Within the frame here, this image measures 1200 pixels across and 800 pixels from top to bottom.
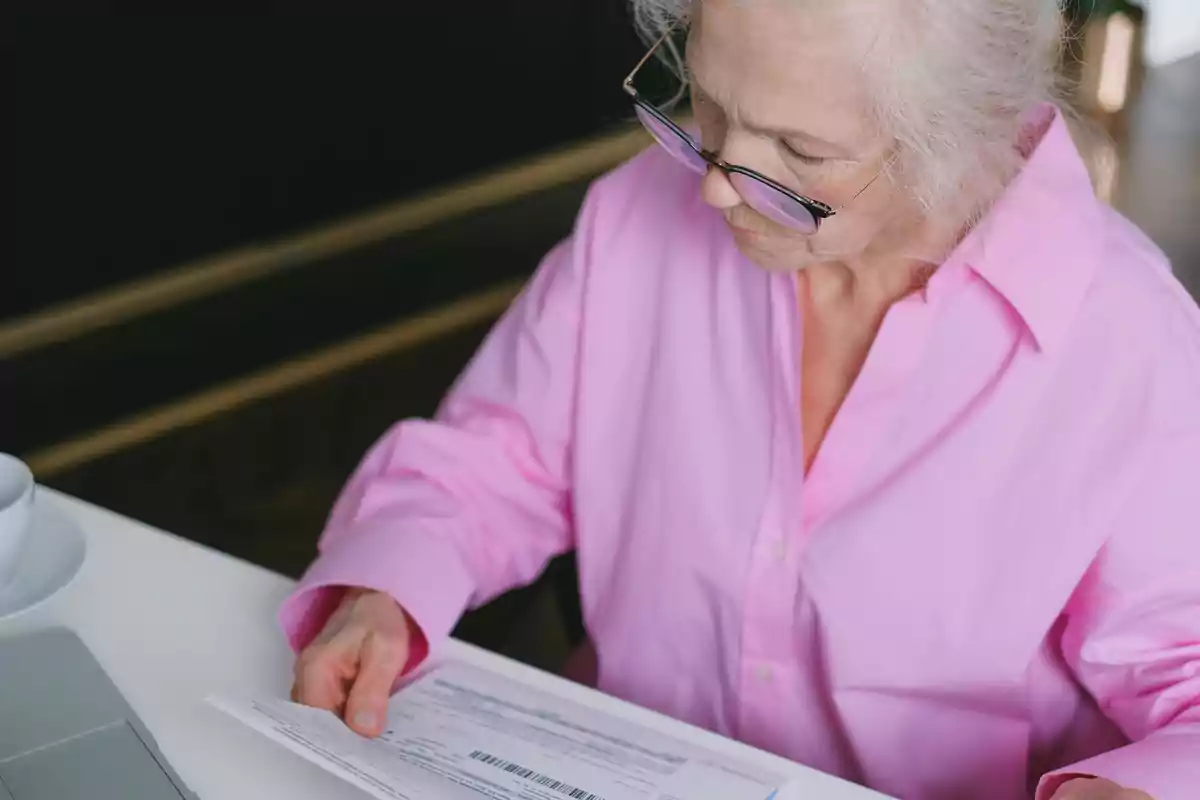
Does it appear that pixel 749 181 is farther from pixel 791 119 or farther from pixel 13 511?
pixel 13 511

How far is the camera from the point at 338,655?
3.23ft

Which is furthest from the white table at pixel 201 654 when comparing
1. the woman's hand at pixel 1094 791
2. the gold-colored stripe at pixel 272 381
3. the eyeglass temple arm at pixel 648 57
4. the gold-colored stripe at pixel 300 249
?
the gold-colored stripe at pixel 272 381

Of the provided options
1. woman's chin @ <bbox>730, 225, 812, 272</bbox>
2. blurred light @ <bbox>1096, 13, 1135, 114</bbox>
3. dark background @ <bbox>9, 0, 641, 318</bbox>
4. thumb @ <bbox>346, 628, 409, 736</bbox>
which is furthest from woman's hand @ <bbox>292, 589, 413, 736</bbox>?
blurred light @ <bbox>1096, 13, 1135, 114</bbox>

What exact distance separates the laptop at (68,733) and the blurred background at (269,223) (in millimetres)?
1472

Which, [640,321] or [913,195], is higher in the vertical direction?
[913,195]

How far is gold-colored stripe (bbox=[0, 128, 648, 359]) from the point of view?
2500mm

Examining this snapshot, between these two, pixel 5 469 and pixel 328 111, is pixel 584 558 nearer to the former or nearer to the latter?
pixel 5 469

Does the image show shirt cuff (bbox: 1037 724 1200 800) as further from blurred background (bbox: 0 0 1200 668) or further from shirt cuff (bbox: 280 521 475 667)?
blurred background (bbox: 0 0 1200 668)

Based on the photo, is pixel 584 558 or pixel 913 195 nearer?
pixel 913 195

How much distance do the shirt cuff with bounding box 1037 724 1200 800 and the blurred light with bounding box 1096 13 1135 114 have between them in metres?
2.83

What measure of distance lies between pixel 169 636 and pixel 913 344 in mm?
570

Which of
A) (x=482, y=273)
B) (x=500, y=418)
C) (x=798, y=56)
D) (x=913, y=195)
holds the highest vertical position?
(x=798, y=56)

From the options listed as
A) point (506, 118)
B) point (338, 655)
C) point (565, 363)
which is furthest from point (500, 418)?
point (506, 118)

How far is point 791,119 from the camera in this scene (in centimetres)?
91
